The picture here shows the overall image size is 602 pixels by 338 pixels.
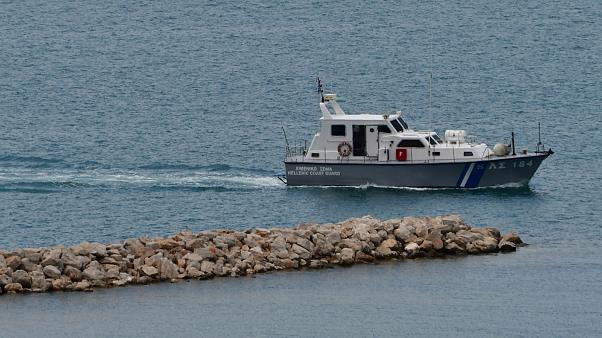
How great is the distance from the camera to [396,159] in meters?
80.6

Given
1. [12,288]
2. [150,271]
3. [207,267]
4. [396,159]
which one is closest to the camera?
[12,288]

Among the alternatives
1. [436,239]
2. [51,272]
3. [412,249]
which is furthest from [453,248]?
[51,272]

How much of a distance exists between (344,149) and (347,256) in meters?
15.7

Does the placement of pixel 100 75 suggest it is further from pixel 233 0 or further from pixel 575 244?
pixel 575 244

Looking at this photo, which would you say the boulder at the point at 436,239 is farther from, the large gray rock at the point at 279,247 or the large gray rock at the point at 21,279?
the large gray rock at the point at 21,279

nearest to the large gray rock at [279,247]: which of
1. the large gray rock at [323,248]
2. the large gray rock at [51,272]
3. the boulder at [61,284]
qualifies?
the large gray rock at [323,248]

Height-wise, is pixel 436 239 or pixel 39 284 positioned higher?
pixel 436 239

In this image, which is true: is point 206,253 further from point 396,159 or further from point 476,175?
point 476,175

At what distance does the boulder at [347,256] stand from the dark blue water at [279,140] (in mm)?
822

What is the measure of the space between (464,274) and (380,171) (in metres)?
16.5

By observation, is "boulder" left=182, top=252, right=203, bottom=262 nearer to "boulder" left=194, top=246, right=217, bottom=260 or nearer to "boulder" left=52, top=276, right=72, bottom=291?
"boulder" left=194, top=246, right=217, bottom=260

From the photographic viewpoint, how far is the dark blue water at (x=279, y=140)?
198ft

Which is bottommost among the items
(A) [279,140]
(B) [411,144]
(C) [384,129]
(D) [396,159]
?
(D) [396,159]

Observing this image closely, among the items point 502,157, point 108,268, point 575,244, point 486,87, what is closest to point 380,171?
point 502,157
